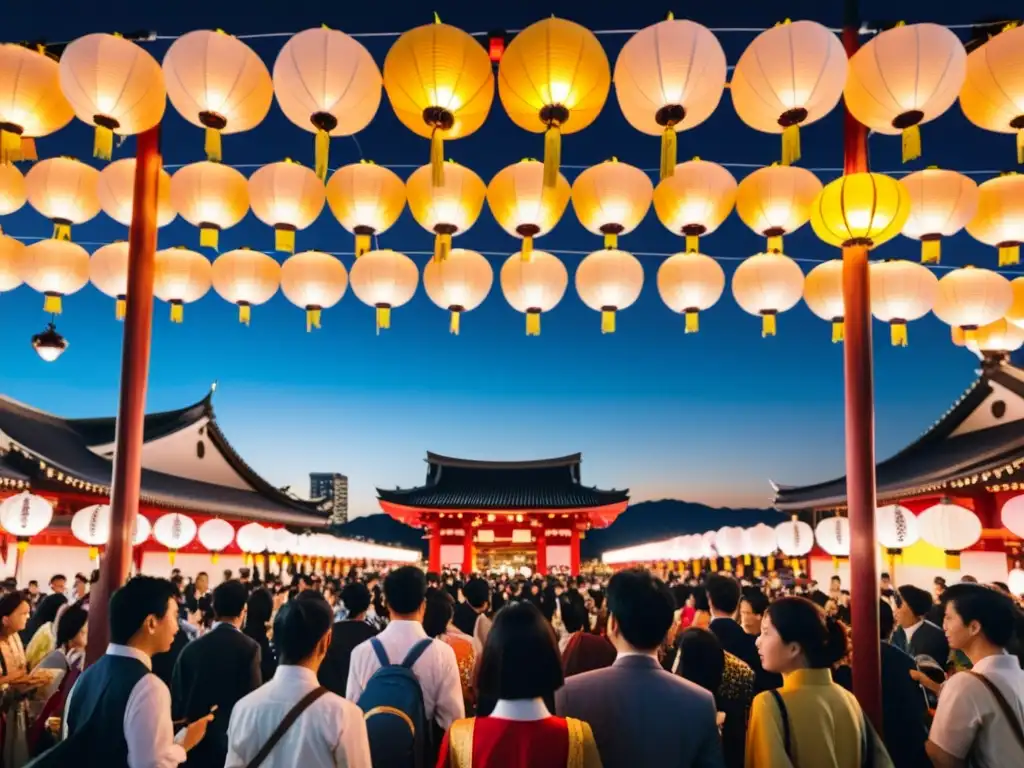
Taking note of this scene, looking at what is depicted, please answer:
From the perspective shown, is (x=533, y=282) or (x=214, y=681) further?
(x=533, y=282)

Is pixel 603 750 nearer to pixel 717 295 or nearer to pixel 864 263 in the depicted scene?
pixel 864 263

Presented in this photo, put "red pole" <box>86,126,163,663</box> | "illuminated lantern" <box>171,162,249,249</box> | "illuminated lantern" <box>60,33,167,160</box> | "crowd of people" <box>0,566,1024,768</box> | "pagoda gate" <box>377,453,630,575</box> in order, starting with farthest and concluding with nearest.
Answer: "pagoda gate" <box>377,453,630,575</box> → "illuminated lantern" <box>171,162,249,249</box> → "red pole" <box>86,126,163,663</box> → "illuminated lantern" <box>60,33,167,160</box> → "crowd of people" <box>0,566,1024,768</box>

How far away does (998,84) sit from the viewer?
5684 millimetres

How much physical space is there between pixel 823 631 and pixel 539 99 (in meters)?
4.06

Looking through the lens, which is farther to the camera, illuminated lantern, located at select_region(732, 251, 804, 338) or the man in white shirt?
illuminated lantern, located at select_region(732, 251, 804, 338)

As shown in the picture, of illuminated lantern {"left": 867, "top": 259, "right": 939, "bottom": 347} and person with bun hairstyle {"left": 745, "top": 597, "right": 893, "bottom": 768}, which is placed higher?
illuminated lantern {"left": 867, "top": 259, "right": 939, "bottom": 347}

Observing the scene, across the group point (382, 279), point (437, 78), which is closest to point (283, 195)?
point (382, 279)

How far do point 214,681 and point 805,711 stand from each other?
10.8 feet

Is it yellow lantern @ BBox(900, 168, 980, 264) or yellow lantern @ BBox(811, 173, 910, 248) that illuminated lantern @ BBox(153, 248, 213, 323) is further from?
yellow lantern @ BBox(900, 168, 980, 264)

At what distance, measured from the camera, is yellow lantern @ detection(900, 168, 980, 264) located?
21.3ft

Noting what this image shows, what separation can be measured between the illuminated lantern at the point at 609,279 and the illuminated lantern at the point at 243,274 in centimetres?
306

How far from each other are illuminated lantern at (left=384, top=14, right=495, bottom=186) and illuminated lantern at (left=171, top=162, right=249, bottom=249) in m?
1.94

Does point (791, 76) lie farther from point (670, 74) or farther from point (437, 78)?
point (437, 78)

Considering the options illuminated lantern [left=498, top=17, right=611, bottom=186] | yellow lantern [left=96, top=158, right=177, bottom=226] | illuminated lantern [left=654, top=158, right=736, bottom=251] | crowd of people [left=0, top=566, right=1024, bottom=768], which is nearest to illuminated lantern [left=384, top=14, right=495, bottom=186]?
illuminated lantern [left=498, top=17, right=611, bottom=186]
